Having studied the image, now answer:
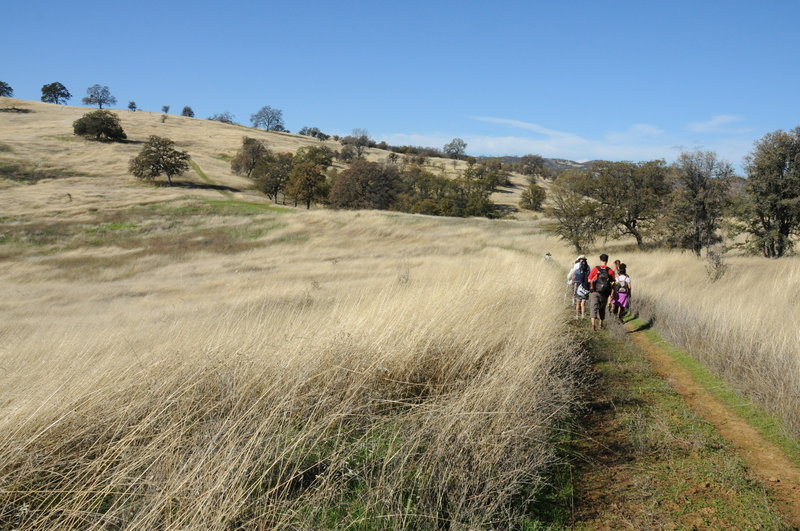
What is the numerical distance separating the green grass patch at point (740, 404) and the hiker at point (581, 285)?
3215mm

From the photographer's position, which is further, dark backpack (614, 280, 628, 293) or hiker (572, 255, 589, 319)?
hiker (572, 255, 589, 319)

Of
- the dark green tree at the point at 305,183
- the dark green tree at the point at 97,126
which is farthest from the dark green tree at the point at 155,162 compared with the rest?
the dark green tree at the point at 97,126

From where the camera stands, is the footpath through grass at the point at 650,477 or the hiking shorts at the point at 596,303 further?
the hiking shorts at the point at 596,303

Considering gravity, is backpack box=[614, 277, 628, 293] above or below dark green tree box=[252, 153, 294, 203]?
above

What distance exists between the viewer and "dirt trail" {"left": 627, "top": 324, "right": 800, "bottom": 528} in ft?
14.3

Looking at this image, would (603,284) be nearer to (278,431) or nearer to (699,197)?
(278,431)

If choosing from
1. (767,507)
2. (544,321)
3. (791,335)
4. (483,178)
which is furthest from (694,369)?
(483,178)

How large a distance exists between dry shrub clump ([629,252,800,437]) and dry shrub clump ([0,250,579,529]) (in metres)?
2.54

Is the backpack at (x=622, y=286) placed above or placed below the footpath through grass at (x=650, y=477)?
above

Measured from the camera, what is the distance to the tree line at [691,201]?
21688mm

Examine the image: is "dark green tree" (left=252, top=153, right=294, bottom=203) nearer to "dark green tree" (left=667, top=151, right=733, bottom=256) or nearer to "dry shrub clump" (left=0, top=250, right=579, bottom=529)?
"dark green tree" (left=667, top=151, right=733, bottom=256)

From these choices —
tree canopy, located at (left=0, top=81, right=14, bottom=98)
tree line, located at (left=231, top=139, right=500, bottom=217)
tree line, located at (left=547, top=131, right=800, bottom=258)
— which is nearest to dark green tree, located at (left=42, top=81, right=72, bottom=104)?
tree canopy, located at (left=0, top=81, right=14, bottom=98)

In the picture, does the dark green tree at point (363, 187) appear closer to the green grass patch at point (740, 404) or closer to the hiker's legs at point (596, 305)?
the hiker's legs at point (596, 305)

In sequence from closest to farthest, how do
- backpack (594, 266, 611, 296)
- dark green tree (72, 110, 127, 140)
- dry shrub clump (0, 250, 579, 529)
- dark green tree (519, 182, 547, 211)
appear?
dry shrub clump (0, 250, 579, 529) < backpack (594, 266, 611, 296) < dark green tree (519, 182, 547, 211) < dark green tree (72, 110, 127, 140)
